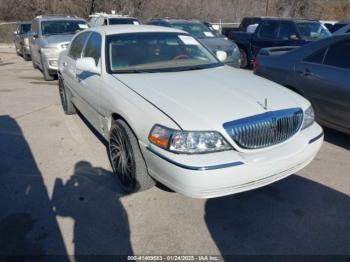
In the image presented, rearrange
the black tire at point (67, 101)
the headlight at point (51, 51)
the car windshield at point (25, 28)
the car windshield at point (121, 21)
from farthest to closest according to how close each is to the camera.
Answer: the car windshield at point (25, 28), the car windshield at point (121, 21), the headlight at point (51, 51), the black tire at point (67, 101)

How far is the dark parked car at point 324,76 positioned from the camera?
454cm

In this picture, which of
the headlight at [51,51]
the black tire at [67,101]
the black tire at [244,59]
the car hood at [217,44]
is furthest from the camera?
the black tire at [244,59]

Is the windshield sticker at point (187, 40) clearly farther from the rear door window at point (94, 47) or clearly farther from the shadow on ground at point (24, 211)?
the shadow on ground at point (24, 211)

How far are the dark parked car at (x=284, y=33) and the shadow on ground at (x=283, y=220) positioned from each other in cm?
741

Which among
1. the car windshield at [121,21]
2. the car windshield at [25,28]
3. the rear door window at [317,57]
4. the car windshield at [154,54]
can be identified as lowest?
the car windshield at [25,28]

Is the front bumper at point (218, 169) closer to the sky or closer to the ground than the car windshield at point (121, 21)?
closer to the ground

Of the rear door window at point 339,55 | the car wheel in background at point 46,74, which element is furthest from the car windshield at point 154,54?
the car wheel in background at point 46,74

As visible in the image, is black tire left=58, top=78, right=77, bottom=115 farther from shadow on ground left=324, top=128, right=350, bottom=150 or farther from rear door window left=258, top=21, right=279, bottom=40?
rear door window left=258, top=21, right=279, bottom=40

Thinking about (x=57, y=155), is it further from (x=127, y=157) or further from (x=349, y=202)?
(x=349, y=202)

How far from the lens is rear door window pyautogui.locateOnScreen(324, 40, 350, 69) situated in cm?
461

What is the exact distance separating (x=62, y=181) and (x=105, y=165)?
588mm

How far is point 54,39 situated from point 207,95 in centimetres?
764

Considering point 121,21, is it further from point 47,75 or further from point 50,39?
point 47,75

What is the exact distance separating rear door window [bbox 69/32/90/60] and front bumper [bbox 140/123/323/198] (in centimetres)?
270
